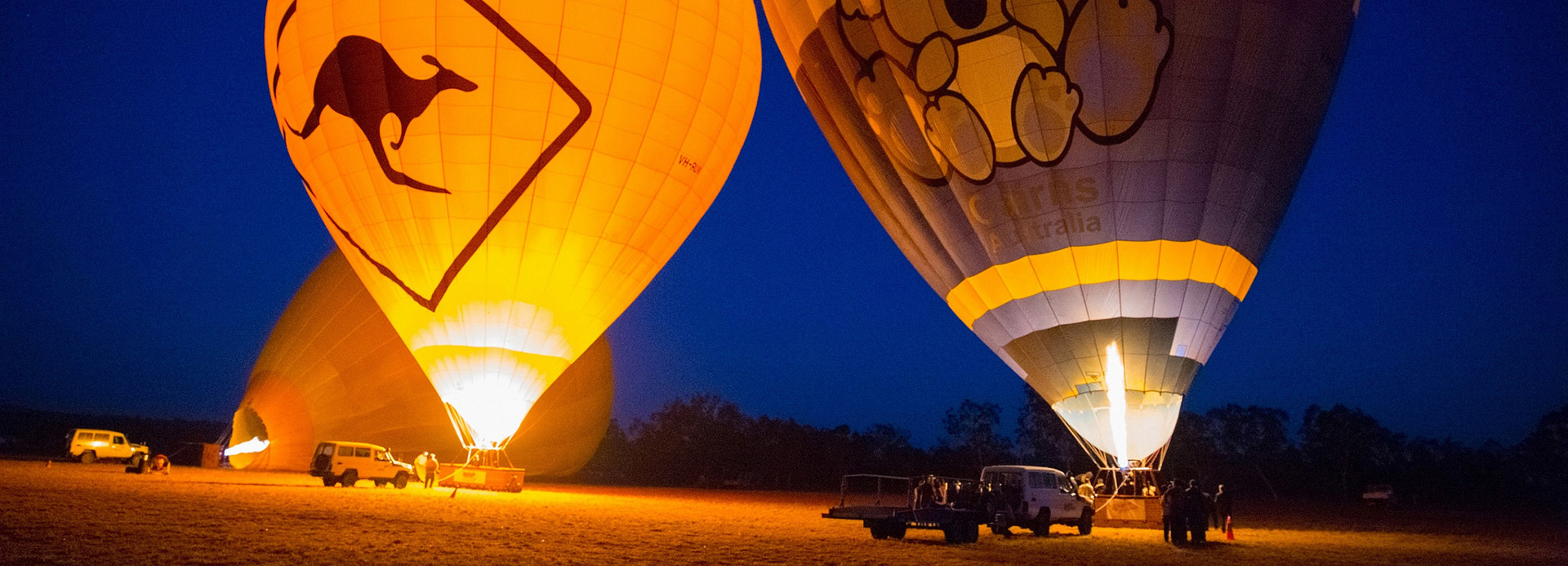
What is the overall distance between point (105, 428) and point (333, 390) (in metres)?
48.3

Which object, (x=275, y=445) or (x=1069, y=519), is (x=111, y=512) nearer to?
(x=1069, y=519)

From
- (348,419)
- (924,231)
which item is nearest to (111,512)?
(924,231)

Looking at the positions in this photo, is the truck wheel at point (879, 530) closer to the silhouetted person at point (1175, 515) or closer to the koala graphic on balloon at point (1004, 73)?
the silhouetted person at point (1175, 515)

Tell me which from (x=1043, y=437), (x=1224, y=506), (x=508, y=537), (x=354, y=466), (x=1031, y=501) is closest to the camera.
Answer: (x=508, y=537)

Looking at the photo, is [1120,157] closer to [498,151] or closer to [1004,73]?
[1004,73]

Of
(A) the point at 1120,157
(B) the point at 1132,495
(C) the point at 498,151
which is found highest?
(C) the point at 498,151

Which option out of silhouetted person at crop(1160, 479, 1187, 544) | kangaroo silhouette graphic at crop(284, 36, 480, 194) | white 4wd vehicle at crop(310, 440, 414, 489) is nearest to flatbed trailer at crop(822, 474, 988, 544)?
silhouetted person at crop(1160, 479, 1187, 544)

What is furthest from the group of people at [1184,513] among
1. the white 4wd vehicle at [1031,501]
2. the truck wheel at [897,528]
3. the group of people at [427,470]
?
the group of people at [427,470]

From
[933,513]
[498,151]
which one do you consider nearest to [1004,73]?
[933,513]

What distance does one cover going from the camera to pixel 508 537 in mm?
7855

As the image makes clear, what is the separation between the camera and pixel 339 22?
1231cm

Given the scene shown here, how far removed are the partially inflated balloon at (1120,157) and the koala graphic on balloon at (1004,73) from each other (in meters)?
0.02

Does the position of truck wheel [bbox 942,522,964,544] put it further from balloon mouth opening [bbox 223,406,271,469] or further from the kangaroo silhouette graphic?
balloon mouth opening [bbox 223,406,271,469]

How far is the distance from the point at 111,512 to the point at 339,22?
21.6ft
